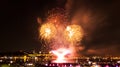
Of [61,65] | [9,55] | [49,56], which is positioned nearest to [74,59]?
[49,56]

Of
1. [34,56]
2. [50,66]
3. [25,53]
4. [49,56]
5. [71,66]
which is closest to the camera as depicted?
[50,66]

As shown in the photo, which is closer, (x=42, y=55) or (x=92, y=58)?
(x=42, y=55)

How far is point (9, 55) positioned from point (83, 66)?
39.7 m

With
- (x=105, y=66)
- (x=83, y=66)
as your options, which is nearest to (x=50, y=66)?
(x=83, y=66)

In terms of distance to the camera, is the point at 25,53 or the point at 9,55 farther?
the point at 9,55

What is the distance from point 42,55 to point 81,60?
11850 millimetres

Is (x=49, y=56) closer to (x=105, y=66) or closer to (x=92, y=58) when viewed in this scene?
(x=105, y=66)

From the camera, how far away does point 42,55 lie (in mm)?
91750

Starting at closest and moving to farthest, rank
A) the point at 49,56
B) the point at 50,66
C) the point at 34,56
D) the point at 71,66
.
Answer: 1. the point at 50,66
2. the point at 71,66
3. the point at 49,56
4. the point at 34,56

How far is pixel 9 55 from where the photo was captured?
113250 millimetres

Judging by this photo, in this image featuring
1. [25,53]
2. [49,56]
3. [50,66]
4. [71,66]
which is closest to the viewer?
[50,66]

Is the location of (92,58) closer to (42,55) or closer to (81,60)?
(81,60)

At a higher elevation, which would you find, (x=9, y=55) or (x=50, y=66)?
(x=9, y=55)

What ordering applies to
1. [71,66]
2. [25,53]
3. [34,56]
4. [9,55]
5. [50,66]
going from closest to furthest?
[50,66] → [71,66] → [34,56] → [25,53] → [9,55]
